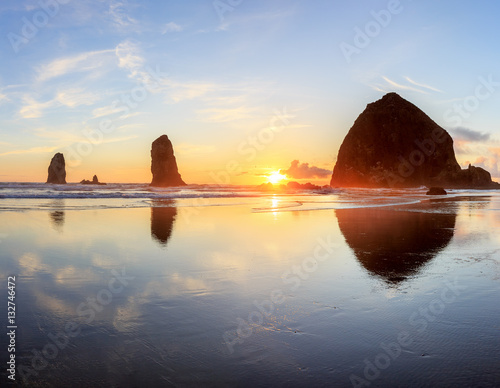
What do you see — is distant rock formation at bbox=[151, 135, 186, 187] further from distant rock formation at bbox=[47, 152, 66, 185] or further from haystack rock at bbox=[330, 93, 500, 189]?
haystack rock at bbox=[330, 93, 500, 189]

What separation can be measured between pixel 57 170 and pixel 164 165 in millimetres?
38373

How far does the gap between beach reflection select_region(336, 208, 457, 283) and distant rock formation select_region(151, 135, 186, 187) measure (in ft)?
351

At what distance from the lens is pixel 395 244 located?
9.59 m

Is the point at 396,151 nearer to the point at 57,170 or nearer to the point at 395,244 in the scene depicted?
the point at 57,170

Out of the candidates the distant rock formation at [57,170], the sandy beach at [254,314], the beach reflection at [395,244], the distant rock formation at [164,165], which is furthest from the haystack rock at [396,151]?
the sandy beach at [254,314]

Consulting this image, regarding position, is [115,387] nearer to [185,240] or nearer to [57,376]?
[57,376]

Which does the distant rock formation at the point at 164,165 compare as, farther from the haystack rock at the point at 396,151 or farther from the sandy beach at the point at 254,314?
the sandy beach at the point at 254,314

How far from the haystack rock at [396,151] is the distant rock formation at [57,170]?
107290 millimetres

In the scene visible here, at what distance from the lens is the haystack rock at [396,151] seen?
130125mm

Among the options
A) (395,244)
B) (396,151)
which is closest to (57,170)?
(396,151)

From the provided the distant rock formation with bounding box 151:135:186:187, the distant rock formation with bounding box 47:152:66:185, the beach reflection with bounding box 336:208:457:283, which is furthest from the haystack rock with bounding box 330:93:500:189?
the beach reflection with bounding box 336:208:457:283

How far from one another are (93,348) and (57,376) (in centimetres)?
46

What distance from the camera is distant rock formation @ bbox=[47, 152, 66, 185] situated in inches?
4813

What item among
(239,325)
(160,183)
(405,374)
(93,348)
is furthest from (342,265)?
(160,183)
